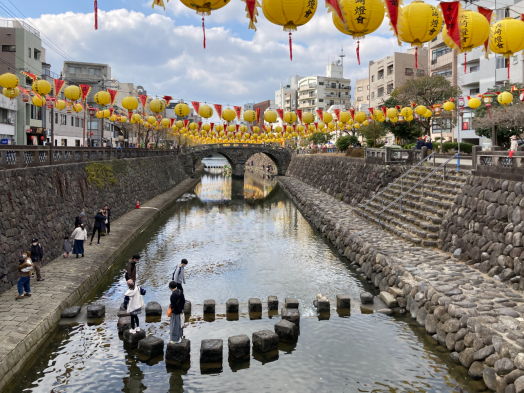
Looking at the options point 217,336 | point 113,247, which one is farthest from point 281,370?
point 113,247

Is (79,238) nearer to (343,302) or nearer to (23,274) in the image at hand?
(23,274)

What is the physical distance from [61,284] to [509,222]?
12.1 m

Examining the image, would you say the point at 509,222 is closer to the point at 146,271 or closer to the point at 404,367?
the point at 404,367

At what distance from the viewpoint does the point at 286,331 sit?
9.34 metres

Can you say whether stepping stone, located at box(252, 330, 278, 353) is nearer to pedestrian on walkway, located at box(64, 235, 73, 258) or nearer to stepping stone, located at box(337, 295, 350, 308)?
stepping stone, located at box(337, 295, 350, 308)

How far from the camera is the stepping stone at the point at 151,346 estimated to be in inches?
332

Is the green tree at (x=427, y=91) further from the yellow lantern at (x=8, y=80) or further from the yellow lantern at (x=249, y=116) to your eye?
the yellow lantern at (x=8, y=80)

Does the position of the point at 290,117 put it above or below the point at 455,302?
above

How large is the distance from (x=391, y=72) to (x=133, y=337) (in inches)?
2073

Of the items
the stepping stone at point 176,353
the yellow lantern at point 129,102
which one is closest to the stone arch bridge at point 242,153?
the yellow lantern at point 129,102

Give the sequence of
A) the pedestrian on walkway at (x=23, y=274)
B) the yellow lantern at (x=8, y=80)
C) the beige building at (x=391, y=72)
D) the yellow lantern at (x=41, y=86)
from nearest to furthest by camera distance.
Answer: the pedestrian on walkway at (x=23, y=274) < the yellow lantern at (x=8, y=80) < the yellow lantern at (x=41, y=86) < the beige building at (x=391, y=72)

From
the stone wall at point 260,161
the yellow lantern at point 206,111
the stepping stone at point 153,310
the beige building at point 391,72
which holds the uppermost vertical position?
the beige building at point 391,72

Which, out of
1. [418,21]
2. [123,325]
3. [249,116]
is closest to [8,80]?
[249,116]

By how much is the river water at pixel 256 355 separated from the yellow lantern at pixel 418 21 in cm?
676
